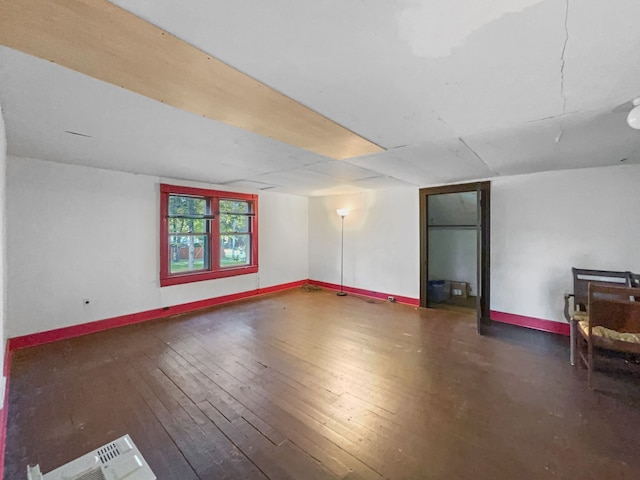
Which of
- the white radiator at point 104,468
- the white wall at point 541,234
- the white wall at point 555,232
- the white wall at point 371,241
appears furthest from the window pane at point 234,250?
the white wall at point 555,232

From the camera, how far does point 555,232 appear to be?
3525 millimetres

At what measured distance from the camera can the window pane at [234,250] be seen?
16.4ft

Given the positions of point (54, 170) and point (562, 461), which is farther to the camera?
point (54, 170)

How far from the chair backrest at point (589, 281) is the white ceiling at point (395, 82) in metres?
1.22

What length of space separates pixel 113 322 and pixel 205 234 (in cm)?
178

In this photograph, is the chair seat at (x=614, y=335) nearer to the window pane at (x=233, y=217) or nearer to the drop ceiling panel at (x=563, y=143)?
the drop ceiling panel at (x=563, y=143)

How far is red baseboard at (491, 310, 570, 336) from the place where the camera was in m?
3.50

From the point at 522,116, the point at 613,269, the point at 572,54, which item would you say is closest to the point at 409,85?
the point at 572,54

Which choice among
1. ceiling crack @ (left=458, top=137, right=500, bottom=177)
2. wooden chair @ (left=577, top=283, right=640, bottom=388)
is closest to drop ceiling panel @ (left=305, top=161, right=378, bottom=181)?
ceiling crack @ (left=458, top=137, right=500, bottom=177)

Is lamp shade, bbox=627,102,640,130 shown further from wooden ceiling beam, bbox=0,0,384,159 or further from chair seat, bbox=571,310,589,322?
chair seat, bbox=571,310,589,322

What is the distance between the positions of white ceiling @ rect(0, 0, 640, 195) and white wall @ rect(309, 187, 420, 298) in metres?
2.16

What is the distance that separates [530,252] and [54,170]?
6.07 m

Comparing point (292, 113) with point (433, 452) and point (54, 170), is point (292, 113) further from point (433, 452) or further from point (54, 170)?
point (54, 170)

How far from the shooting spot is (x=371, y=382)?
2.42 m
